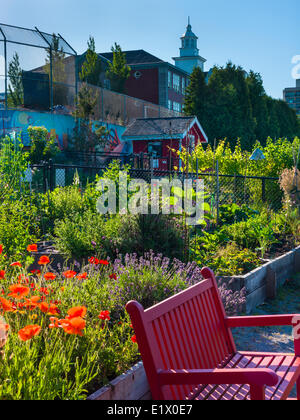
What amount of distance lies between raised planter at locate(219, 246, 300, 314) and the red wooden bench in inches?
80.8

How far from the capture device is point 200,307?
339 cm

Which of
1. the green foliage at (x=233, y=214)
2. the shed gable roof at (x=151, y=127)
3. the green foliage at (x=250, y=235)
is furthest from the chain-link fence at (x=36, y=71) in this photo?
the green foliage at (x=250, y=235)

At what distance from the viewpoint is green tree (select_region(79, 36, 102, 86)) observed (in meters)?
44.8

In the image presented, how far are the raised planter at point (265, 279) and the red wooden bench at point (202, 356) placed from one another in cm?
205

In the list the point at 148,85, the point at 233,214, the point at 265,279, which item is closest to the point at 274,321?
the point at 265,279

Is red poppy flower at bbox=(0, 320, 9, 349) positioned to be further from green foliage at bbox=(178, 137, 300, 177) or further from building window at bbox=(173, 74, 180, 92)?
building window at bbox=(173, 74, 180, 92)

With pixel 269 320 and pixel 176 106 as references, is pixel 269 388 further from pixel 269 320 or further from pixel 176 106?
pixel 176 106

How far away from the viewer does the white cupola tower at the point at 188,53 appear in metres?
93.8

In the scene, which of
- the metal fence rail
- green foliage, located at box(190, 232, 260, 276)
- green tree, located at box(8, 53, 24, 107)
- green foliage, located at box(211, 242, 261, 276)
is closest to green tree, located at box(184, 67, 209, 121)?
green tree, located at box(8, 53, 24, 107)
